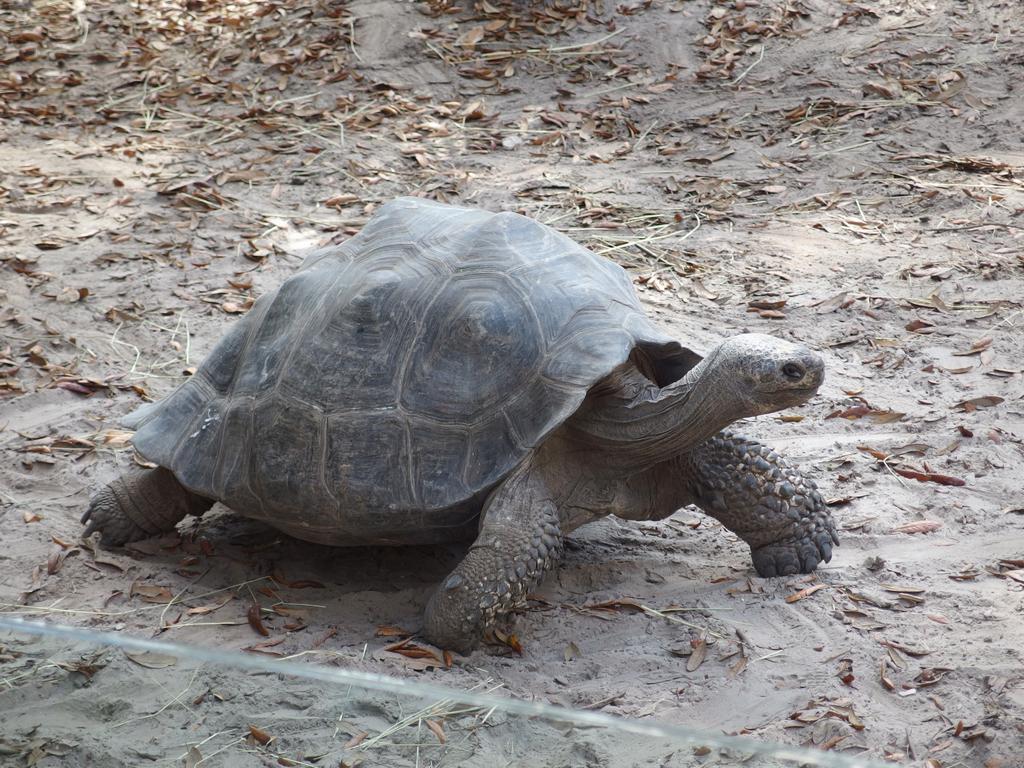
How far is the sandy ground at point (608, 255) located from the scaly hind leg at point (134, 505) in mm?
96

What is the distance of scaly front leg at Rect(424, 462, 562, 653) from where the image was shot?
365cm

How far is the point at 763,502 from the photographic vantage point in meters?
4.07

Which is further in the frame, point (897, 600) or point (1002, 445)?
point (1002, 445)

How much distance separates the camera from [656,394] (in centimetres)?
382

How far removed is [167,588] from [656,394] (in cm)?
188

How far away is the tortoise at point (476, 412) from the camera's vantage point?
12.0 feet

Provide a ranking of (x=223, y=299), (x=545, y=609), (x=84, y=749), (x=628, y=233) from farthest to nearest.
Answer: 1. (x=628, y=233)
2. (x=223, y=299)
3. (x=545, y=609)
4. (x=84, y=749)

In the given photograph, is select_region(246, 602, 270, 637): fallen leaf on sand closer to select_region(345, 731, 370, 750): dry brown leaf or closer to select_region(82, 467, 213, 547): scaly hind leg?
select_region(82, 467, 213, 547): scaly hind leg

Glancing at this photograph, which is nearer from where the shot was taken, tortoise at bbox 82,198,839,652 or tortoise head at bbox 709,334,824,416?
tortoise head at bbox 709,334,824,416

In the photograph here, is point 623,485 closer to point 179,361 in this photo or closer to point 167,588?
point 167,588

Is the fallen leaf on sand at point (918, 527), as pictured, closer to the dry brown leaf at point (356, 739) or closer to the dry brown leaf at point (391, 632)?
the dry brown leaf at point (391, 632)

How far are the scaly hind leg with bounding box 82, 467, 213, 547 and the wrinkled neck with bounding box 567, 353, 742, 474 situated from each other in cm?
162

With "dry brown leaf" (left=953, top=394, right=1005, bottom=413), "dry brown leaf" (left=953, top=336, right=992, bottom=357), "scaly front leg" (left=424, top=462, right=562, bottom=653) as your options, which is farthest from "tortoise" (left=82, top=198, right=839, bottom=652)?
"dry brown leaf" (left=953, top=336, right=992, bottom=357)

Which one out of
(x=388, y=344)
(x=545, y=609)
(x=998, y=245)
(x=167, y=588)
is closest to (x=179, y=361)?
(x=167, y=588)
